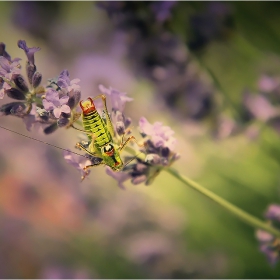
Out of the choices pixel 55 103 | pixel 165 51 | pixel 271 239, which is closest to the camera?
pixel 55 103

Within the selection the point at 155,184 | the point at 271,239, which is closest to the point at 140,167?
the point at 271,239

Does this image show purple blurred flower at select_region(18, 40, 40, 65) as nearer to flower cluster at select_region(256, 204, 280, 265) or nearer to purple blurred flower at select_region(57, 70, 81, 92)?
purple blurred flower at select_region(57, 70, 81, 92)

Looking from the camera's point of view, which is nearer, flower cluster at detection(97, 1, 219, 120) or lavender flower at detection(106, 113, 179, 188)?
lavender flower at detection(106, 113, 179, 188)

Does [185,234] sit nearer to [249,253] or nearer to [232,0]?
[249,253]

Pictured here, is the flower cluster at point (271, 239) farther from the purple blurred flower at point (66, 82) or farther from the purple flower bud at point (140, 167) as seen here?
the purple blurred flower at point (66, 82)

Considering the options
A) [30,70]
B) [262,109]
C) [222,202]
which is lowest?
[222,202]

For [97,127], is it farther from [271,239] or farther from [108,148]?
[271,239]

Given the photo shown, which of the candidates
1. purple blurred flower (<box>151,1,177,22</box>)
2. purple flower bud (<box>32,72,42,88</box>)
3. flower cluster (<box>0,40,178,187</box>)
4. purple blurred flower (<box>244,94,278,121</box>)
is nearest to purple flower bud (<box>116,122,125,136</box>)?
flower cluster (<box>0,40,178,187</box>)
